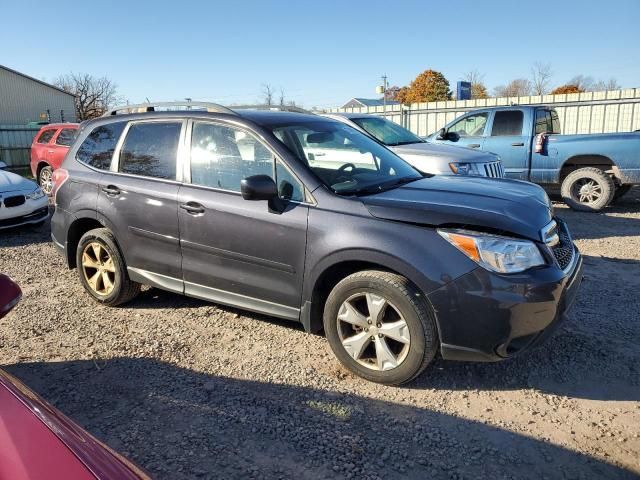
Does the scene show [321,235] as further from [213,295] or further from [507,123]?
[507,123]

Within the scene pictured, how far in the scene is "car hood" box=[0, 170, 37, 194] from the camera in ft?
26.7

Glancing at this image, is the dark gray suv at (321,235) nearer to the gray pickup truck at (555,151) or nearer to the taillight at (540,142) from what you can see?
the gray pickup truck at (555,151)

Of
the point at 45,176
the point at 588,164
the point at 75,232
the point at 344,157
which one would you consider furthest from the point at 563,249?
the point at 45,176

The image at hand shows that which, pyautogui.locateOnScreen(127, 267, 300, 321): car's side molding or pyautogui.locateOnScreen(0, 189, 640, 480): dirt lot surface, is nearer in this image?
pyautogui.locateOnScreen(0, 189, 640, 480): dirt lot surface

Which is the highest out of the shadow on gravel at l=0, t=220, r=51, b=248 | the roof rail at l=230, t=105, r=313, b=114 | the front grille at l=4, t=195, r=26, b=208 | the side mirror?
the roof rail at l=230, t=105, r=313, b=114

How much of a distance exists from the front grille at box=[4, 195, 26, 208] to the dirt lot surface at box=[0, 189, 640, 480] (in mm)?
3952

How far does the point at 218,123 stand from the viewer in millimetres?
4160

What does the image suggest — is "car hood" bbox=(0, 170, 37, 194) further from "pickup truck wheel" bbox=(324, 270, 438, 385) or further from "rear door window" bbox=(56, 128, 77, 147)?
"pickup truck wheel" bbox=(324, 270, 438, 385)

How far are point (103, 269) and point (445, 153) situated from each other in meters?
5.01

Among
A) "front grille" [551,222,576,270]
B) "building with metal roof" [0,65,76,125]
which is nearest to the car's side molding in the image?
"front grille" [551,222,576,270]

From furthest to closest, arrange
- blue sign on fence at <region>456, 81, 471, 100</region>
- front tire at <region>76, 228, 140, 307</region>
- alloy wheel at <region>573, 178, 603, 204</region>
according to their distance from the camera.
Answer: blue sign on fence at <region>456, 81, 471, 100</region>, alloy wheel at <region>573, 178, 603, 204</region>, front tire at <region>76, 228, 140, 307</region>

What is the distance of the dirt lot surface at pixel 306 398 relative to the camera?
273cm

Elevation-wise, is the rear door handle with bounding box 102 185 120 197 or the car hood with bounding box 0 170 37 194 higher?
the rear door handle with bounding box 102 185 120 197

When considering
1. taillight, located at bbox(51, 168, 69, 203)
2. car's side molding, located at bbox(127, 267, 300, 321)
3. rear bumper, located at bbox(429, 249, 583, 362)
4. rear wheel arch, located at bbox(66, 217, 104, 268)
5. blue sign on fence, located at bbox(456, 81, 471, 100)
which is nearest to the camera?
rear bumper, located at bbox(429, 249, 583, 362)
